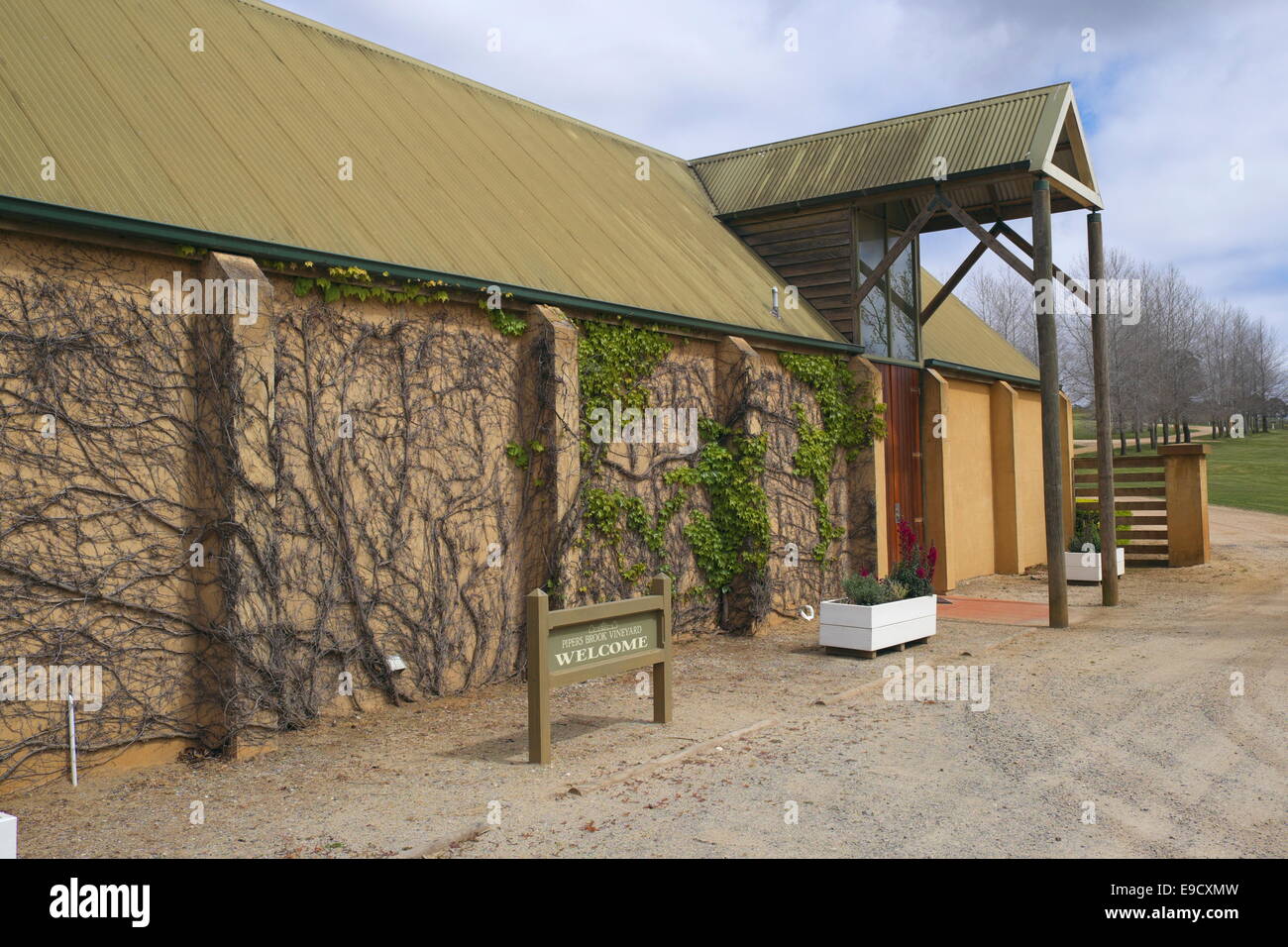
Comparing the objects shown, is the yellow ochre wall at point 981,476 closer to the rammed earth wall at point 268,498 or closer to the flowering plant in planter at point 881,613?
the flowering plant in planter at point 881,613

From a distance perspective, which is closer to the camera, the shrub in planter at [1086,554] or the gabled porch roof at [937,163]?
the gabled porch roof at [937,163]

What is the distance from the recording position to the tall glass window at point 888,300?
1459 cm

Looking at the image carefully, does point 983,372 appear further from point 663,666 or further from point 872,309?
point 663,666

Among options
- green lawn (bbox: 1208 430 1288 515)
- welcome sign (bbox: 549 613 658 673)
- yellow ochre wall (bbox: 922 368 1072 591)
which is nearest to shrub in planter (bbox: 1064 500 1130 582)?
yellow ochre wall (bbox: 922 368 1072 591)

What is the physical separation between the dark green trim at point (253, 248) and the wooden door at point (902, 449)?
4711 mm

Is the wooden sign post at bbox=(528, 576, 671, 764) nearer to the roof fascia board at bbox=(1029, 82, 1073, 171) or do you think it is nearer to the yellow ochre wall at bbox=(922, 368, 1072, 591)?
the roof fascia board at bbox=(1029, 82, 1073, 171)

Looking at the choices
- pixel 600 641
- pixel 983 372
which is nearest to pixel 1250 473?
pixel 983 372

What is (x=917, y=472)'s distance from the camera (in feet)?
49.5

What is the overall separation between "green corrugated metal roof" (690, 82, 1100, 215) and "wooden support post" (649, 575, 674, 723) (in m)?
8.23

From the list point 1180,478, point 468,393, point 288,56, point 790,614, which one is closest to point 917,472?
point 790,614

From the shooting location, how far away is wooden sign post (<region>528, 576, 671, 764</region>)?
6.46 meters

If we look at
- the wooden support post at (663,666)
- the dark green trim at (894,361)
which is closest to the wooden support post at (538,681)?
the wooden support post at (663,666)

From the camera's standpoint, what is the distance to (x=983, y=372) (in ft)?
56.4

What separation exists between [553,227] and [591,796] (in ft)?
22.6
